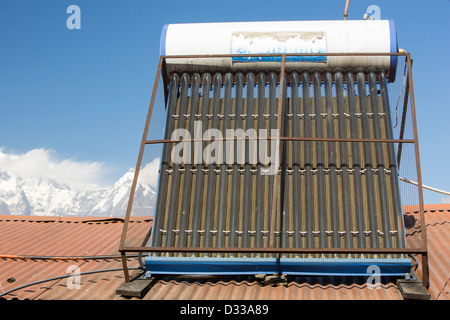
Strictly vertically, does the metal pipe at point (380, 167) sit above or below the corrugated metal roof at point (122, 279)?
above

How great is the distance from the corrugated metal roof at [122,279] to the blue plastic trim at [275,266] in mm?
187

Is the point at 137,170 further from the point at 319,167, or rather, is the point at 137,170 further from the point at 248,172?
the point at 319,167

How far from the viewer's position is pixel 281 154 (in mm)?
6137

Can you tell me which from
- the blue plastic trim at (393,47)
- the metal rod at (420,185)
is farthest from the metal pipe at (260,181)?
the blue plastic trim at (393,47)

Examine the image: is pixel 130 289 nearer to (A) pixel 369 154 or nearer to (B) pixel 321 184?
(B) pixel 321 184

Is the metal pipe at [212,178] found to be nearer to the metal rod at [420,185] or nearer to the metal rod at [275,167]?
the metal rod at [275,167]

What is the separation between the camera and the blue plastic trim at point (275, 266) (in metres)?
5.17

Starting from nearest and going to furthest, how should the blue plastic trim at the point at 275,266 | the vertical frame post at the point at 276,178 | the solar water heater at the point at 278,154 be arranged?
the vertical frame post at the point at 276,178 < the blue plastic trim at the point at 275,266 < the solar water heater at the point at 278,154

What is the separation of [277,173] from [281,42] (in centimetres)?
260

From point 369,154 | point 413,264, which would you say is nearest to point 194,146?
point 369,154

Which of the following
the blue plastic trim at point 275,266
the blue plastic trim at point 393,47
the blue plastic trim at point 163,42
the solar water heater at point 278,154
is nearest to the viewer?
the blue plastic trim at point 275,266

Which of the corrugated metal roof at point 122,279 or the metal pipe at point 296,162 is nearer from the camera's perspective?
the corrugated metal roof at point 122,279
